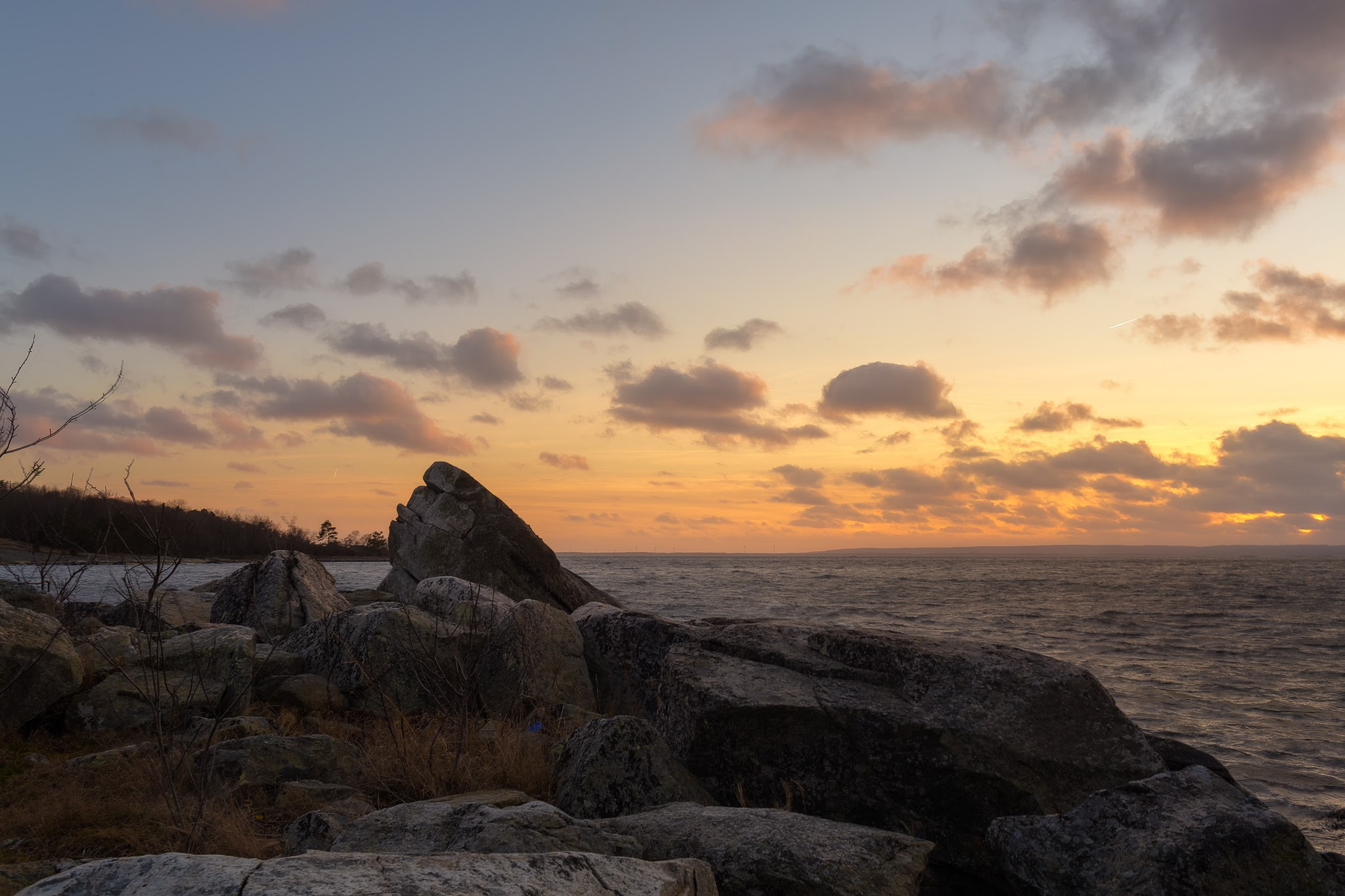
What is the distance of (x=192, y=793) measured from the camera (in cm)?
663

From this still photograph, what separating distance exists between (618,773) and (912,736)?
8.61 feet

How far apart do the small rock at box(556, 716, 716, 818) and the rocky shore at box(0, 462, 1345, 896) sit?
2 centimetres

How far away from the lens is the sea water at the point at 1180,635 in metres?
12.9

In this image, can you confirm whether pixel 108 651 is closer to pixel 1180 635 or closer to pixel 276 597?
pixel 276 597

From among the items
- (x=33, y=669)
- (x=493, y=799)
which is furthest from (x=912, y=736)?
(x=33, y=669)

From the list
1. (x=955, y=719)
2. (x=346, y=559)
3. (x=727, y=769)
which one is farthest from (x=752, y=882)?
(x=346, y=559)

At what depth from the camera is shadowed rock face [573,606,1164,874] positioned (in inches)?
268

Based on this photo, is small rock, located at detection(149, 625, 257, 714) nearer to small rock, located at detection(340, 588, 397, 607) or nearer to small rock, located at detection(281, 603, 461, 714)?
small rock, located at detection(281, 603, 461, 714)

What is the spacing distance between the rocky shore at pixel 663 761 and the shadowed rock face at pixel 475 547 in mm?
5221

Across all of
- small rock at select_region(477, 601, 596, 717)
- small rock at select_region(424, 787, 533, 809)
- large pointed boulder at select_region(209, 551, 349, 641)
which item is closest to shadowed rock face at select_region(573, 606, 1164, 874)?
small rock at select_region(424, 787, 533, 809)

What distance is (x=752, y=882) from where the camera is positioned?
4570 millimetres

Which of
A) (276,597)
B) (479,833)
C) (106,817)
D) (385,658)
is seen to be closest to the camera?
(479,833)

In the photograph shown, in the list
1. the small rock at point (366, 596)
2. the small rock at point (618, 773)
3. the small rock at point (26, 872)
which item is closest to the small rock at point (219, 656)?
the small rock at point (26, 872)

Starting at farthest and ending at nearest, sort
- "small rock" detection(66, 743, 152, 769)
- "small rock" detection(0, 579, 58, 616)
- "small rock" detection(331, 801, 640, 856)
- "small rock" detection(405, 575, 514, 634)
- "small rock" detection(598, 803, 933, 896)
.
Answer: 1. "small rock" detection(0, 579, 58, 616)
2. "small rock" detection(405, 575, 514, 634)
3. "small rock" detection(66, 743, 152, 769)
4. "small rock" detection(598, 803, 933, 896)
5. "small rock" detection(331, 801, 640, 856)
